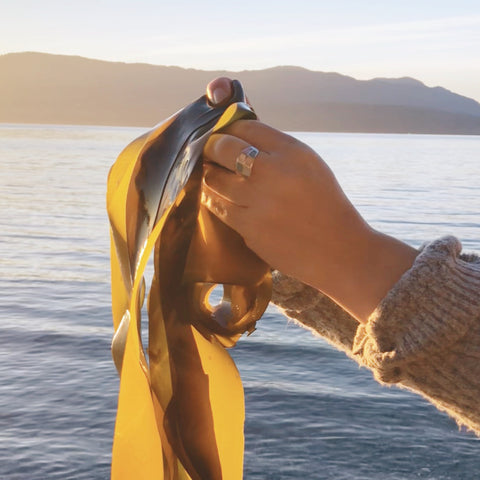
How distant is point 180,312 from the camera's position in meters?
1.71

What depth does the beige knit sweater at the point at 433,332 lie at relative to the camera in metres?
1.49

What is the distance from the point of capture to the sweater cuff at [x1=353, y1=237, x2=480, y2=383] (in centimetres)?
149

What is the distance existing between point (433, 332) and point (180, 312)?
55 centimetres

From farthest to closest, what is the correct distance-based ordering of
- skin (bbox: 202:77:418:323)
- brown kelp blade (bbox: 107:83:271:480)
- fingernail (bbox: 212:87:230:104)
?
fingernail (bbox: 212:87:230:104) < brown kelp blade (bbox: 107:83:271:480) < skin (bbox: 202:77:418:323)

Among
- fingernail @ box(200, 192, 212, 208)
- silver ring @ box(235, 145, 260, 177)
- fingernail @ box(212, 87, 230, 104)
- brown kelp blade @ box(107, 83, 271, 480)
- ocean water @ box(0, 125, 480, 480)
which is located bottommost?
ocean water @ box(0, 125, 480, 480)

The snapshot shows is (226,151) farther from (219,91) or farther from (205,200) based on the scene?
(219,91)

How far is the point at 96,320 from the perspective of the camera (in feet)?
32.1

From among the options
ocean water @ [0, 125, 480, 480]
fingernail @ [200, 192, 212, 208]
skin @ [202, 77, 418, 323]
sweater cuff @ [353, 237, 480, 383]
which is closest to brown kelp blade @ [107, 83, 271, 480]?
fingernail @ [200, 192, 212, 208]

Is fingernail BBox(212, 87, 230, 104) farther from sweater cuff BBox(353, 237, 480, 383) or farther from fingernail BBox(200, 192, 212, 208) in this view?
sweater cuff BBox(353, 237, 480, 383)

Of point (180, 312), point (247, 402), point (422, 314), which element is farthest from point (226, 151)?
point (247, 402)

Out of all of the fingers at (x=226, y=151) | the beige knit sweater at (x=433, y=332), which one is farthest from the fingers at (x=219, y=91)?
the beige knit sweater at (x=433, y=332)

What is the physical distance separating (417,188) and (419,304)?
32276 millimetres

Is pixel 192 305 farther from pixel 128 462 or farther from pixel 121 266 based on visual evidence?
pixel 128 462

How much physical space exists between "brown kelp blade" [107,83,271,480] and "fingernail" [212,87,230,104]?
27 mm
